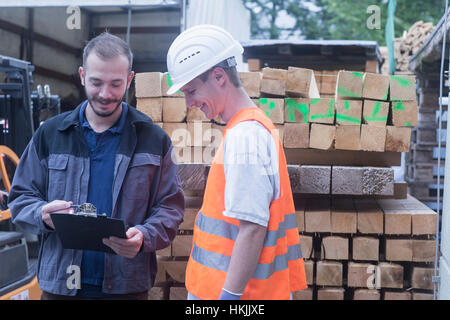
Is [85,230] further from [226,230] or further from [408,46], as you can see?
[408,46]

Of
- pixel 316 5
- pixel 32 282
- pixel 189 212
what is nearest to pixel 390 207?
pixel 189 212

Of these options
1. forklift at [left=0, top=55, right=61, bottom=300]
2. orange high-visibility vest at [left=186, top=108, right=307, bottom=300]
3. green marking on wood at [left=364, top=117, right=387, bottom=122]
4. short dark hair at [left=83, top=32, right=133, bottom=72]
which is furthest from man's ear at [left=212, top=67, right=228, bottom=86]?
forklift at [left=0, top=55, right=61, bottom=300]

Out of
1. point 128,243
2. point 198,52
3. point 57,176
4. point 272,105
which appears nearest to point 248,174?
point 198,52

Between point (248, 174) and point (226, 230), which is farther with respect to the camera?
point (226, 230)

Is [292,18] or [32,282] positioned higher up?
[292,18]

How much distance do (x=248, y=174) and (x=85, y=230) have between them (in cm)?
80

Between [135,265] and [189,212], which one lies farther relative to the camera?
[189,212]

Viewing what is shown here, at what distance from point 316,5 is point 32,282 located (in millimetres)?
21176

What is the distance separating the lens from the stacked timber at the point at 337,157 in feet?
12.0

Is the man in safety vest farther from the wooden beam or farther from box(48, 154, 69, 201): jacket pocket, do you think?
the wooden beam

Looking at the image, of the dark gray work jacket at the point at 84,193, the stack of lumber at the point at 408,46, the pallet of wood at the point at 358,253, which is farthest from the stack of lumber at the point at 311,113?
the stack of lumber at the point at 408,46

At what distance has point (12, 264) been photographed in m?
3.74

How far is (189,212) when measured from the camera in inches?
149
